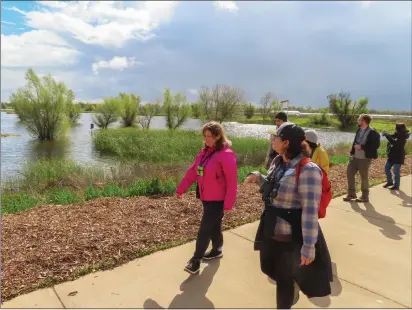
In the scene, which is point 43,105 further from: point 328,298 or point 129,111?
point 328,298

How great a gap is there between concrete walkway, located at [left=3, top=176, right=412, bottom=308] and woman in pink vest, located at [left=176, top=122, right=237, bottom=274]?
0.31 meters

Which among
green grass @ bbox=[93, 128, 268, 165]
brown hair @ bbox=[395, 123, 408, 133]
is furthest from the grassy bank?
brown hair @ bbox=[395, 123, 408, 133]

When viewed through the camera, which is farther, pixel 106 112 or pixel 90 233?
pixel 106 112

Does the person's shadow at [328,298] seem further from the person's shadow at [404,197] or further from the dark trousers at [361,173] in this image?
the person's shadow at [404,197]

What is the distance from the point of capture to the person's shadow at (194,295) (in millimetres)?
2945

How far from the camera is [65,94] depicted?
99.4 ft

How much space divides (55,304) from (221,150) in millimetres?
→ 2105

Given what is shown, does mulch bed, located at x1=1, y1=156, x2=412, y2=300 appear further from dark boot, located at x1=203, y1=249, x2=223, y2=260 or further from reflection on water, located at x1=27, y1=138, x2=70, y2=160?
reflection on water, located at x1=27, y1=138, x2=70, y2=160

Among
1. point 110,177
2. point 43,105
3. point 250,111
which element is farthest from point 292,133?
point 250,111

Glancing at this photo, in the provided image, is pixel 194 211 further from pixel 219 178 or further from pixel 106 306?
pixel 106 306

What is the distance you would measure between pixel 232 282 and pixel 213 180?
41.8 inches

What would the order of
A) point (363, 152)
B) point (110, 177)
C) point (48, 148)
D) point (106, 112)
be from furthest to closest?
point (106, 112) → point (48, 148) → point (110, 177) → point (363, 152)

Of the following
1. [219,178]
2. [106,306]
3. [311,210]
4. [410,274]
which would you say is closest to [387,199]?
[410,274]

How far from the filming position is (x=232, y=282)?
11.0ft
